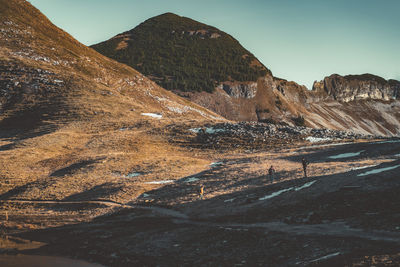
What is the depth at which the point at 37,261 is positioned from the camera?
20.5 metres

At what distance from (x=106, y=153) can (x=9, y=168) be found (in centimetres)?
1571


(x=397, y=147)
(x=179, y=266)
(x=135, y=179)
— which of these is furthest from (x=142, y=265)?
(x=397, y=147)

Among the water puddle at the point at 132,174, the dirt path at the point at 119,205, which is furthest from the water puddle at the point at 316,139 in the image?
the dirt path at the point at 119,205

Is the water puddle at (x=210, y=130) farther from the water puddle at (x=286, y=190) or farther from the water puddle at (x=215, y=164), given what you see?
the water puddle at (x=286, y=190)

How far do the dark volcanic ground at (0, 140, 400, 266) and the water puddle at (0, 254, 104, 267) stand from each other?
2.92ft

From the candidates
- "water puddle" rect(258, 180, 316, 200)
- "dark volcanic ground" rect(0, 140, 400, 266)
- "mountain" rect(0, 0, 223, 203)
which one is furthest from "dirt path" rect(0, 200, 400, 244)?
"mountain" rect(0, 0, 223, 203)

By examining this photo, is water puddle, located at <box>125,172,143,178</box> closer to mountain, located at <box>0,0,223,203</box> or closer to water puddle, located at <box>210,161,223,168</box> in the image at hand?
mountain, located at <box>0,0,223,203</box>

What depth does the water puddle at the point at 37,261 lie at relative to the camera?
19.7 meters

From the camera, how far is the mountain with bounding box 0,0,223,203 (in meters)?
50.6

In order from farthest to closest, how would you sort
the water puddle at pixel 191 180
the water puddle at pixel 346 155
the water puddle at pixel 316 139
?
1. the water puddle at pixel 316 139
2. the water puddle at pixel 346 155
3. the water puddle at pixel 191 180

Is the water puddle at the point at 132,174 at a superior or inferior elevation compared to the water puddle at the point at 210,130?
inferior

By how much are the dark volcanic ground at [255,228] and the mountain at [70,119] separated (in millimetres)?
11695

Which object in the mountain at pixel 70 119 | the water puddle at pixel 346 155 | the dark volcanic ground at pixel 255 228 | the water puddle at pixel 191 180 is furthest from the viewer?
the water puddle at pixel 346 155

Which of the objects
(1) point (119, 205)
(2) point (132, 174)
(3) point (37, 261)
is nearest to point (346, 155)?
(2) point (132, 174)
